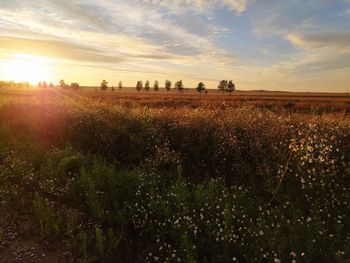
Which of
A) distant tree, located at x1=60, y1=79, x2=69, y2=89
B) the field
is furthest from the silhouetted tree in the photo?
the field

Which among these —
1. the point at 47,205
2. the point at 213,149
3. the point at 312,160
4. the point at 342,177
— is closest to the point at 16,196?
the point at 47,205

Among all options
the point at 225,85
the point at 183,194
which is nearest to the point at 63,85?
the point at 225,85

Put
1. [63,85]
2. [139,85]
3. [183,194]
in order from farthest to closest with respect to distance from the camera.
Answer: [139,85] → [63,85] → [183,194]

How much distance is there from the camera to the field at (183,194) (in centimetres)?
569

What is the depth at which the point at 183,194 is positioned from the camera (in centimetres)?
684

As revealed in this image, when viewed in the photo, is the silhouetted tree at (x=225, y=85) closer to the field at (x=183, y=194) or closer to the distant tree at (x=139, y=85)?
the distant tree at (x=139, y=85)

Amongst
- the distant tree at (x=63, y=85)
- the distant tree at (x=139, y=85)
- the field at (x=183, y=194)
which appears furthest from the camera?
the distant tree at (x=139, y=85)

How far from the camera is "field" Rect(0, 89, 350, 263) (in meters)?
5.69

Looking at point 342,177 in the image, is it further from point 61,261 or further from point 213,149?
point 61,261

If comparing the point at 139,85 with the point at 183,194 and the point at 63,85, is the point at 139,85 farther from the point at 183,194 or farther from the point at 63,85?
the point at 183,194

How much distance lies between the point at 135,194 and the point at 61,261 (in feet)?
6.45

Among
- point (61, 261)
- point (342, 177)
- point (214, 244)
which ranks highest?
point (342, 177)

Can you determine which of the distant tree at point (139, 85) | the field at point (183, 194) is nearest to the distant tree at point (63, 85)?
the distant tree at point (139, 85)

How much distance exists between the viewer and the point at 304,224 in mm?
5820
